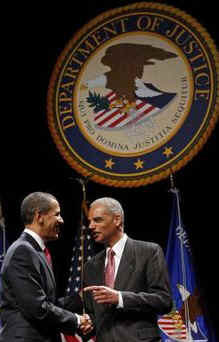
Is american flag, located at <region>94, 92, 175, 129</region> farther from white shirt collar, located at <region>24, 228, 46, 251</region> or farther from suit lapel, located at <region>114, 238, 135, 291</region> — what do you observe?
white shirt collar, located at <region>24, 228, 46, 251</region>

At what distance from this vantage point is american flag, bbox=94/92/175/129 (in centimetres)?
527

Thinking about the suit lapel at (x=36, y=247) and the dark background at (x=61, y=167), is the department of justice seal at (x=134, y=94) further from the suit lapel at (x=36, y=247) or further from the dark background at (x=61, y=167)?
the suit lapel at (x=36, y=247)

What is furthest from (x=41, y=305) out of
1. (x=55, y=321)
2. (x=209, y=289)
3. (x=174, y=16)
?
(x=174, y=16)

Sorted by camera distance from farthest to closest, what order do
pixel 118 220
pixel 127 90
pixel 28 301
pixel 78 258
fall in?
pixel 127 90 → pixel 78 258 → pixel 118 220 → pixel 28 301

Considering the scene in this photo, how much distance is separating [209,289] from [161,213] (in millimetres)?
712

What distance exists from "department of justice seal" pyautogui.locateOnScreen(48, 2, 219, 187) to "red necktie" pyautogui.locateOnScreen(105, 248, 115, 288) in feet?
5.27

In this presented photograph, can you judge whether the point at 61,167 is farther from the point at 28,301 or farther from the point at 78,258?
the point at 28,301

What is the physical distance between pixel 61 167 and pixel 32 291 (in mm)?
2248

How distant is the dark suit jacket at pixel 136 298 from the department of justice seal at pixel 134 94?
167cm

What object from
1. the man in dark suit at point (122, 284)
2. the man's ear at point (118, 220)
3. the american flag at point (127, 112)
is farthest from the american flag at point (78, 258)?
the man's ear at point (118, 220)

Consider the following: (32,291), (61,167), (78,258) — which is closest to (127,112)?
(61,167)

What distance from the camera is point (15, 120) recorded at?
5352 millimetres

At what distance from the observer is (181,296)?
4.59m

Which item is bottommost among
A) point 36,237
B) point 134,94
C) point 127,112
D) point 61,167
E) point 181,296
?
point 181,296
